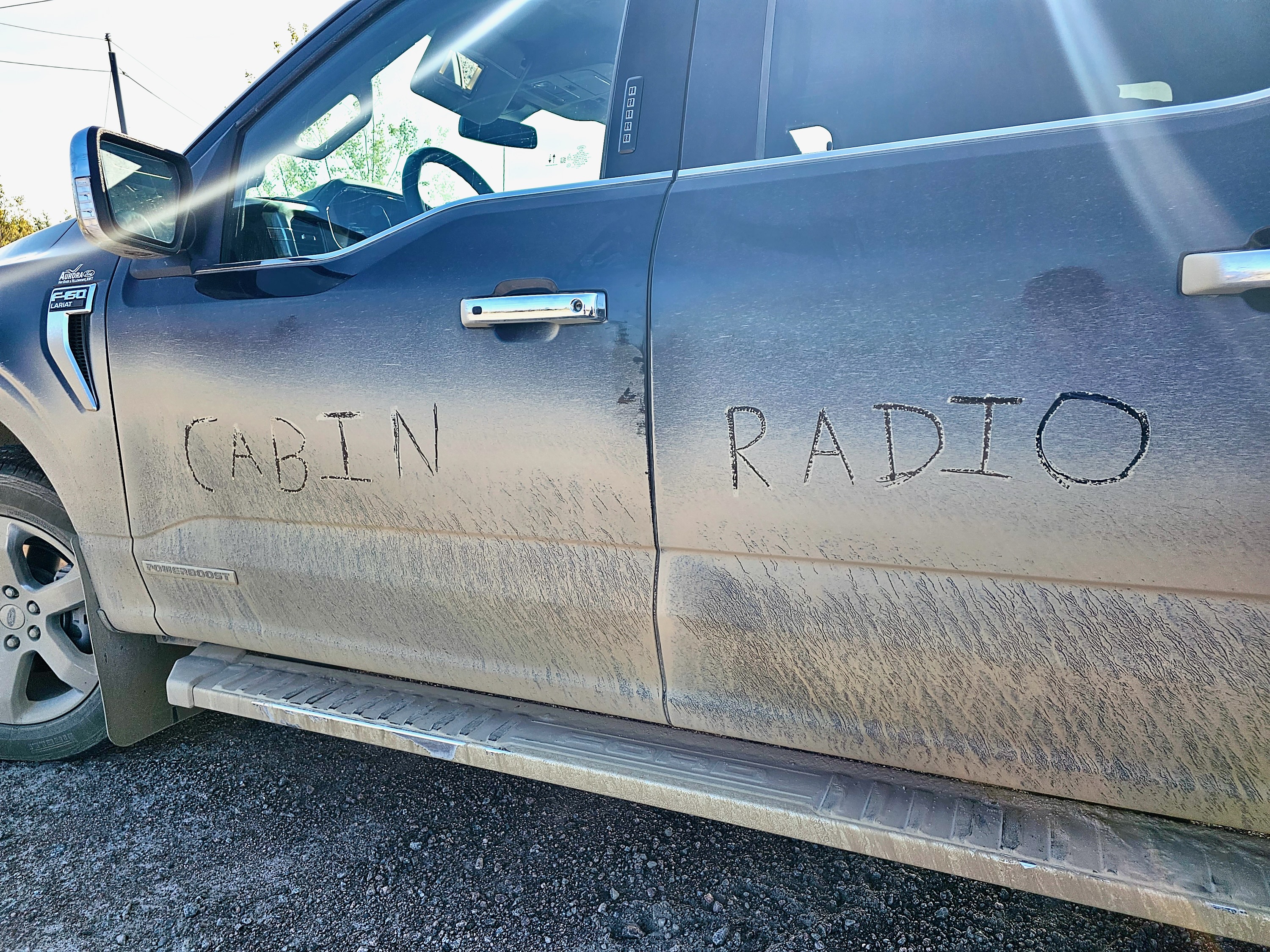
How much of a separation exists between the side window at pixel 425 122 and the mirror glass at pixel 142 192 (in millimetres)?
134

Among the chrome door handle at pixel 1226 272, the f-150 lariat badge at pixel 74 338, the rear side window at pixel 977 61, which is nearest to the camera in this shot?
the chrome door handle at pixel 1226 272

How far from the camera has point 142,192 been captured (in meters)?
1.95

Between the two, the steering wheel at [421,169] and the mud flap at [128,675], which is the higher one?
the steering wheel at [421,169]

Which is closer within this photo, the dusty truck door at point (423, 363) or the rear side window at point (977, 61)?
the rear side window at point (977, 61)

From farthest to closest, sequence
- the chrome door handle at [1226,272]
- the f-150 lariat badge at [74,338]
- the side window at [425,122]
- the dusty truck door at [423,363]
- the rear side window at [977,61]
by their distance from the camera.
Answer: the f-150 lariat badge at [74,338] → the side window at [425,122] → the dusty truck door at [423,363] → the rear side window at [977,61] → the chrome door handle at [1226,272]

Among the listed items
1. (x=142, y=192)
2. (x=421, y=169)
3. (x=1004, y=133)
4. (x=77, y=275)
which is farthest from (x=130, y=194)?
(x=1004, y=133)

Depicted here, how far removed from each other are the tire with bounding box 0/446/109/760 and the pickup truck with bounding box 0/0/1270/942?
0.19m

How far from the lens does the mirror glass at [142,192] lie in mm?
1851

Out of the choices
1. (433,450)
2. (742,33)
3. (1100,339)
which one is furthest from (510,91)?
(1100,339)

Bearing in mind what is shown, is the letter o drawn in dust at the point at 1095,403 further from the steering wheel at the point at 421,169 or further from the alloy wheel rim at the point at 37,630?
the alloy wheel rim at the point at 37,630

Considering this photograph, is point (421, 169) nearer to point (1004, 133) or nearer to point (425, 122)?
point (425, 122)

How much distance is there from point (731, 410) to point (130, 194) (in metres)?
1.51

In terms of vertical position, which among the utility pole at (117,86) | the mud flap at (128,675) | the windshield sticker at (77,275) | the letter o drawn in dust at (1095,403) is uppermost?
the utility pole at (117,86)

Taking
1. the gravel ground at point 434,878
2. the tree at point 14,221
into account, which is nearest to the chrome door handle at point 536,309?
the gravel ground at point 434,878
